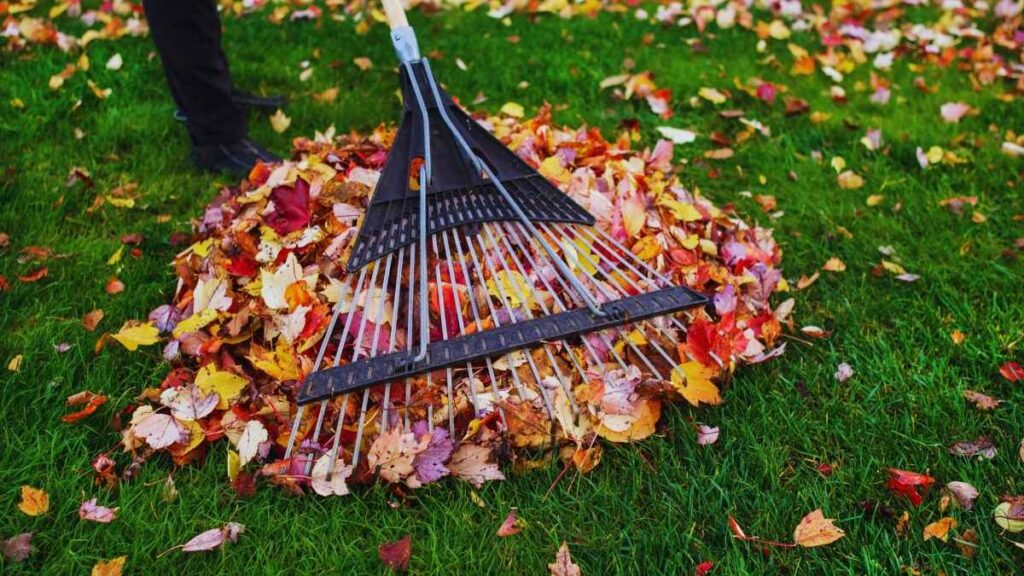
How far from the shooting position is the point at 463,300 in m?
1.88

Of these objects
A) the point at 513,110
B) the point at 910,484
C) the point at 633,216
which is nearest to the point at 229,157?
the point at 513,110

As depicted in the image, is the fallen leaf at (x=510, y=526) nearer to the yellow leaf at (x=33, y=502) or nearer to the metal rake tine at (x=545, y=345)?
the metal rake tine at (x=545, y=345)

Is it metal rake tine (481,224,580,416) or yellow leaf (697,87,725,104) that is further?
yellow leaf (697,87,725,104)

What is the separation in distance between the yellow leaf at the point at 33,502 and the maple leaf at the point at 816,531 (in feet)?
5.49

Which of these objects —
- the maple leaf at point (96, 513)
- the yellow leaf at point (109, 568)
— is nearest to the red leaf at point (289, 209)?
the maple leaf at point (96, 513)

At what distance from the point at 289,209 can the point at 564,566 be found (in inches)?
54.1

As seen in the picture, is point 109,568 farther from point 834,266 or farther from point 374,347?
point 834,266

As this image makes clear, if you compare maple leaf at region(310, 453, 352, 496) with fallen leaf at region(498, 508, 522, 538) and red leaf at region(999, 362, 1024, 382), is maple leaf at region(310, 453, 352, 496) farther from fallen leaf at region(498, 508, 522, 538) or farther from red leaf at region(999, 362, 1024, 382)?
red leaf at region(999, 362, 1024, 382)

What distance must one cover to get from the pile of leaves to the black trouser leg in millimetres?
382

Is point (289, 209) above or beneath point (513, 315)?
above

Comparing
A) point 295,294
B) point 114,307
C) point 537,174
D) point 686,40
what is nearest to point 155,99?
point 114,307

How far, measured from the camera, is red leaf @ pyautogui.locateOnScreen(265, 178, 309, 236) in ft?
7.02

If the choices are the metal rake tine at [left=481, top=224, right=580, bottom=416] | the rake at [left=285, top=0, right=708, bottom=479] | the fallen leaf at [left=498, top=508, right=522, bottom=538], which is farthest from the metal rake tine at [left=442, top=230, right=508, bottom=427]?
the fallen leaf at [left=498, top=508, right=522, bottom=538]

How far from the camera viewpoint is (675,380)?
172 centimetres
